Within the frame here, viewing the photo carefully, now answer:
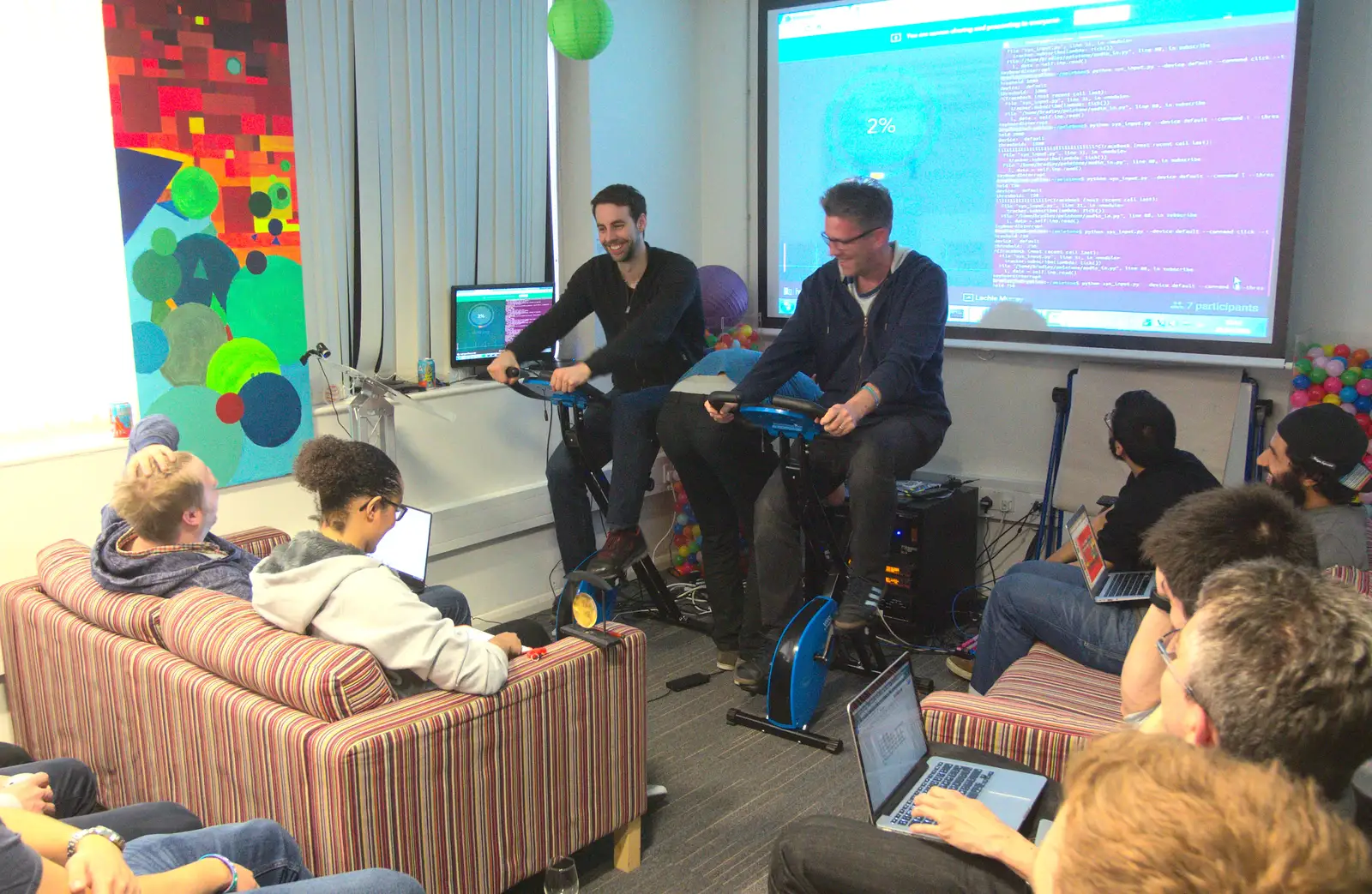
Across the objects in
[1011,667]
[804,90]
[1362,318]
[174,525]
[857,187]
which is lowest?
[1011,667]

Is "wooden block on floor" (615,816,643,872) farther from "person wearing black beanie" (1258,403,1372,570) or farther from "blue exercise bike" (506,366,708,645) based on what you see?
"person wearing black beanie" (1258,403,1372,570)

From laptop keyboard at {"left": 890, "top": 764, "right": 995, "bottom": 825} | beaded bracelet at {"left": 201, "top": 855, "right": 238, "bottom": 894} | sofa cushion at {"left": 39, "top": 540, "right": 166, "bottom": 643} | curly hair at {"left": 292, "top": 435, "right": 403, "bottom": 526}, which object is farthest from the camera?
sofa cushion at {"left": 39, "top": 540, "right": 166, "bottom": 643}

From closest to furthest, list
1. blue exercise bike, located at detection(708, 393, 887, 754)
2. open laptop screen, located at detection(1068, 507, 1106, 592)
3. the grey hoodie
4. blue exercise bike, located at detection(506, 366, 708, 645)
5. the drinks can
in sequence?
the grey hoodie < open laptop screen, located at detection(1068, 507, 1106, 592) < blue exercise bike, located at detection(708, 393, 887, 754) < the drinks can < blue exercise bike, located at detection(506, 366, 708, 645)

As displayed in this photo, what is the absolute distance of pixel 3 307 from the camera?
128 inches

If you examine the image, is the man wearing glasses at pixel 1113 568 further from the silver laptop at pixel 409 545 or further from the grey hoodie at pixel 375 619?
the silver laptop at pixel 409 545

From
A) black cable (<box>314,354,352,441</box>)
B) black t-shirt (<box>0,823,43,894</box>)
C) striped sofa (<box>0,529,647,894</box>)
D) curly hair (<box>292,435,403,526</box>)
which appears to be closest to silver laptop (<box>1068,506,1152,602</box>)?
striped sofa (<box>0,529,647,894</box>)

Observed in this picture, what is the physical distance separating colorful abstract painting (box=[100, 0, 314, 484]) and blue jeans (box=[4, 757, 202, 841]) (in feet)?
4.74

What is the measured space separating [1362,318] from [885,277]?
5.44ft

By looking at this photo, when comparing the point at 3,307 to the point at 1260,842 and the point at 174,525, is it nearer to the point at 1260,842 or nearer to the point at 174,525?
the point at 174,525

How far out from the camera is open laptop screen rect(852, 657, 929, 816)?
5.95ft

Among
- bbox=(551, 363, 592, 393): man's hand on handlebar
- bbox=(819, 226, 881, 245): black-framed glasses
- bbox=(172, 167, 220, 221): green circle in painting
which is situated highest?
bbox=(172, 167, 220, 221): green circle in painting

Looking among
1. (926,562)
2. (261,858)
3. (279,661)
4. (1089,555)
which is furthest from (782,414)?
(261,858)

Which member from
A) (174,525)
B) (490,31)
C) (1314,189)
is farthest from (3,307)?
(1314,189)

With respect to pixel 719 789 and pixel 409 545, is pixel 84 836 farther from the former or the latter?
pixel 409 545
